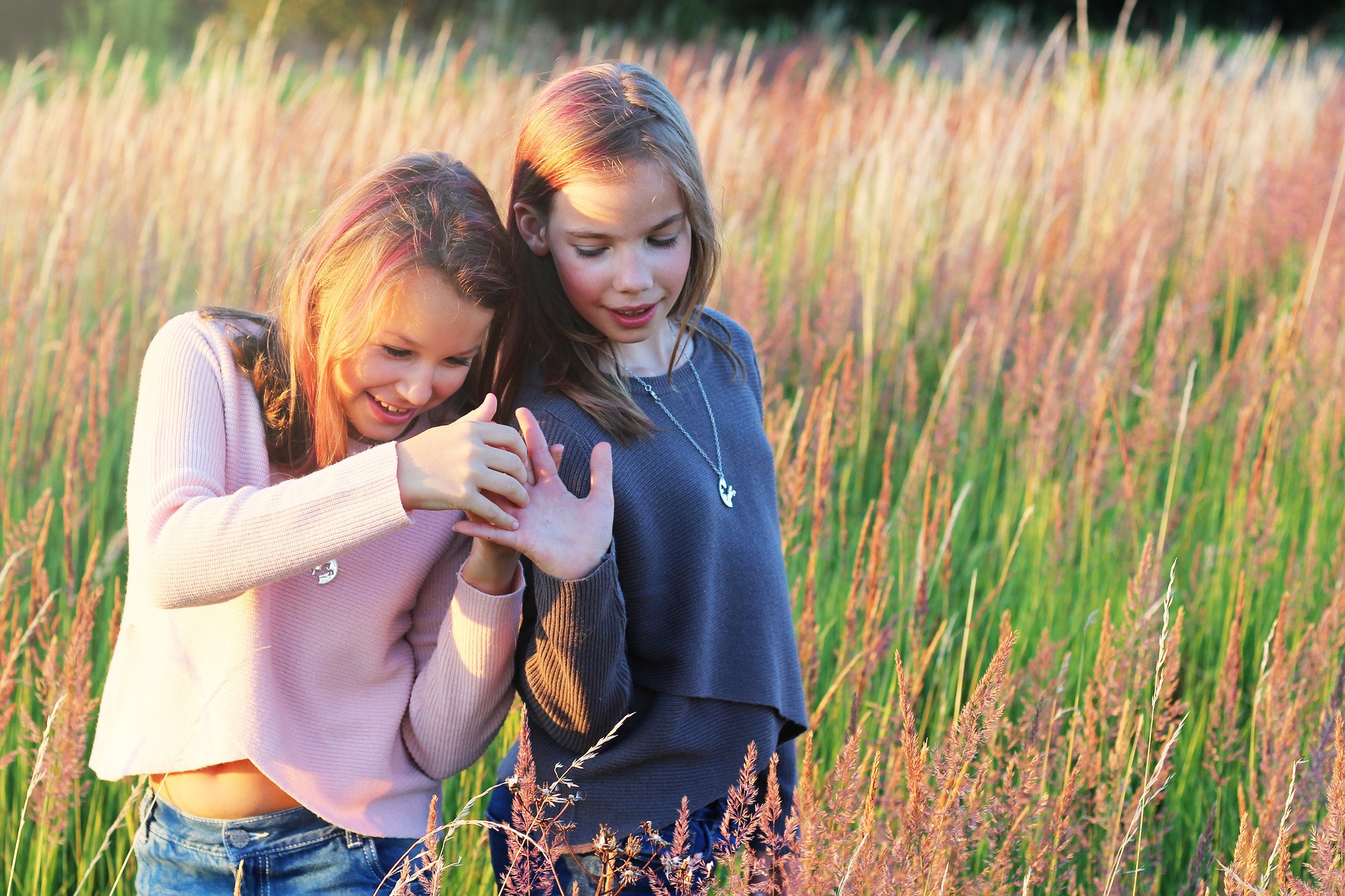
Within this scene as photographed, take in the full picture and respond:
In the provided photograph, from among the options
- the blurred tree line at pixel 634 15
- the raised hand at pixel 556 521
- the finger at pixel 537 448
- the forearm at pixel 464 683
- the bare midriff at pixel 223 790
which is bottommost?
the bare midriff at pixel 223 790

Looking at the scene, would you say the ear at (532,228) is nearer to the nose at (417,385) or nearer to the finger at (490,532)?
the nose at (417,385)

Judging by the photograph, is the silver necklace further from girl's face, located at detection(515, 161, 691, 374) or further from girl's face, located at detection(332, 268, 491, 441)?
girl's face, located at detection(332, 268, 491, 441)

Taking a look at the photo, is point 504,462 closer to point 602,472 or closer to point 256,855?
point 602,472

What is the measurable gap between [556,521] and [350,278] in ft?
1.22

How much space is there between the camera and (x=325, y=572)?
4.31 feet

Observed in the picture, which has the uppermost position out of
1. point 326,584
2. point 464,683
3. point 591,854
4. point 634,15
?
point 634,15

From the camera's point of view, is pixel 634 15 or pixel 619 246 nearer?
pixel 619 246

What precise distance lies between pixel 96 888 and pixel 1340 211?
13.7 feet

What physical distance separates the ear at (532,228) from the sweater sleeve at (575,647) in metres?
0.22

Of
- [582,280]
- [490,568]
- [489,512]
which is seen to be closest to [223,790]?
[490,568]

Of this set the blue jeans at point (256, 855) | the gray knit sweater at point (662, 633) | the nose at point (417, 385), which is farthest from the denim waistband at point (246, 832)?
the nose at point (417, 385)

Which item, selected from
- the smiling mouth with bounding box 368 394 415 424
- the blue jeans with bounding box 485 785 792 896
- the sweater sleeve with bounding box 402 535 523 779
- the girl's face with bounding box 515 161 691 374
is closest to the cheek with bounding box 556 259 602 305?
the girl's face with bounding box 515 161 691 374

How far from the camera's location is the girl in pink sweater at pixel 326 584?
4.06ft

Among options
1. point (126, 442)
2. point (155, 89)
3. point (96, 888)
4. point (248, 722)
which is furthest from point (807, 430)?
point (155, 89)
